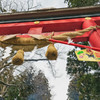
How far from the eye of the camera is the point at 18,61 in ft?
3.94

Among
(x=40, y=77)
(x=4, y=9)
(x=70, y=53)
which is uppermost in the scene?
(x=4, y=9)

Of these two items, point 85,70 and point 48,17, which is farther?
point 85,70

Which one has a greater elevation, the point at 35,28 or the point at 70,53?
the point at 35,28

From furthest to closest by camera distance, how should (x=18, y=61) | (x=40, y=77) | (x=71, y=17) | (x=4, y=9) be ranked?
(x=40, y=77), (x=4, y=9), (x=71, y=17), (x=18, y=61)

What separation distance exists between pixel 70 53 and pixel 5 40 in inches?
296

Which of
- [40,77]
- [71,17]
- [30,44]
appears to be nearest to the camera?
[30,44]

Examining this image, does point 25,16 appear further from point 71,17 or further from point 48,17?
point 71,17

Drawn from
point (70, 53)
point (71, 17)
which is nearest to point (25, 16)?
point (71, 17)

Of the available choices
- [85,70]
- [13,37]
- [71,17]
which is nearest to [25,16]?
[71,17]

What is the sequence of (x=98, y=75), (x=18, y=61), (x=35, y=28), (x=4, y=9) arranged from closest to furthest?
(x=18, y=61)
(x=35, y=28)
(x=98, y=75)
(x=4, y=9)

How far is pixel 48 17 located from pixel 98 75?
6054mm

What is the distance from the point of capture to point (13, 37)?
149cm

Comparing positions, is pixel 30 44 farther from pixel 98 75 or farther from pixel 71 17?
pixel 98 75

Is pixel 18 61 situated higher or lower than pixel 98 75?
higher
